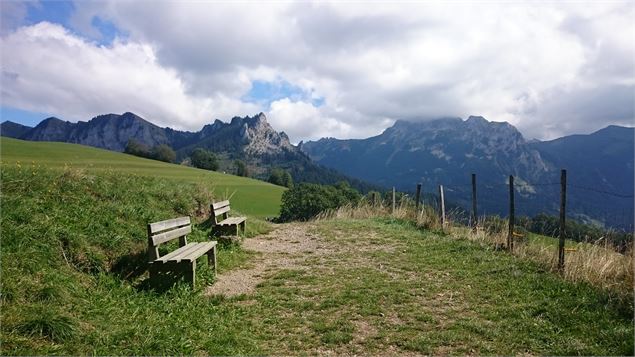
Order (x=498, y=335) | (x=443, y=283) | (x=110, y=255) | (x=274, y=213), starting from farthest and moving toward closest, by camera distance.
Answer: (x=274, y=213)
(x=443, y=283)
(x=110, y=255)
(x=498, y=335)

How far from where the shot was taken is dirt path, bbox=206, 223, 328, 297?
792 cm

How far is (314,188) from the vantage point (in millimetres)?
44438

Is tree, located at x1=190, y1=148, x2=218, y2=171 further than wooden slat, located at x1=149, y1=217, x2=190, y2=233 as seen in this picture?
Yes

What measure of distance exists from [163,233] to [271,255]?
4056mm

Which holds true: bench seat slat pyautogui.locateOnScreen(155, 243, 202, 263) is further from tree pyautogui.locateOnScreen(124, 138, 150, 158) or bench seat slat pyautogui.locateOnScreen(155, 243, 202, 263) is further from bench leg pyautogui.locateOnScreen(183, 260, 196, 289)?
tree pyautogui.locateOnScreen(124, 138, 150, 158)

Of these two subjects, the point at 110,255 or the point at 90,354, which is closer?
the point at 90,354

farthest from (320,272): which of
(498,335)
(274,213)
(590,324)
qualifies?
(274,213)

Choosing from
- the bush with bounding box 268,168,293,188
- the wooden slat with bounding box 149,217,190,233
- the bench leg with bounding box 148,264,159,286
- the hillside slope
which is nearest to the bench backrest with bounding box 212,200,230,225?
the hillside slope

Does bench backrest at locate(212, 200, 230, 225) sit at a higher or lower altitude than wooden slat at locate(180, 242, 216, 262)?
higher

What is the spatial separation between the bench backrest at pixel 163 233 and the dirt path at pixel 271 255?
46.7 inches

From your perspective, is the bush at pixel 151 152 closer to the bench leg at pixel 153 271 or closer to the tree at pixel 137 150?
the tree at pixel 137 150

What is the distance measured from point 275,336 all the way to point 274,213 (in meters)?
50.8

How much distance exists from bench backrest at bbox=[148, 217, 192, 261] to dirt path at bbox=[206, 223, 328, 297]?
1.19 metres

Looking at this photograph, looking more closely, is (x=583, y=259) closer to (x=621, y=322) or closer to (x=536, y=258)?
(x=536, y=258)
